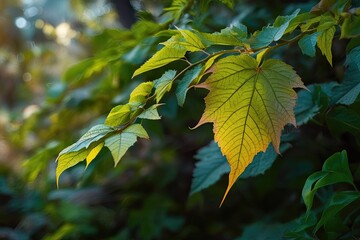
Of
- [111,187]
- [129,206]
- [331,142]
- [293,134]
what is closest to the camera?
[293,134]

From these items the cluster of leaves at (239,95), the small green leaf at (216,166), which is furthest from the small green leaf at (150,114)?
the small green leaf at (216,166)

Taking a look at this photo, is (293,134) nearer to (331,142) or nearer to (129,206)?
(331,142)

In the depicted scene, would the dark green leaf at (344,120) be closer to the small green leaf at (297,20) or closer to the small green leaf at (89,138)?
the small green leaf at (297,20)

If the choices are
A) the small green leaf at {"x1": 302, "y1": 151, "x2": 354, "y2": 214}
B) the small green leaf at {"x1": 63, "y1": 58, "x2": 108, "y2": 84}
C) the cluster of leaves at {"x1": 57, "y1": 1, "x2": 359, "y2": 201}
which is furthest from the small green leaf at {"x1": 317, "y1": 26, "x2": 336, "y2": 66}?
the small green leaf at {"x1": 63, "y1": 58, "x2": 108, "y2": 84}

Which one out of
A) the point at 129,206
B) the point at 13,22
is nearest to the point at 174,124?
the point at 129,206

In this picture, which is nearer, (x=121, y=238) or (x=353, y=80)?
(x=353, y=80)

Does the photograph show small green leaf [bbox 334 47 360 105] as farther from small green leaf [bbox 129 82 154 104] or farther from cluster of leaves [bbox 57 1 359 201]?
small green leaf [bbox 129 82 154 104]
